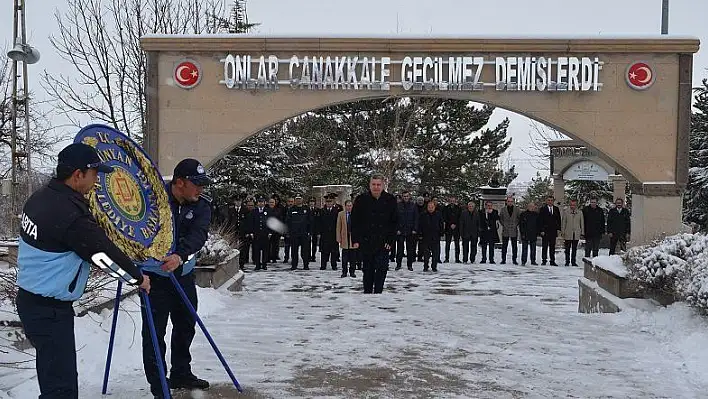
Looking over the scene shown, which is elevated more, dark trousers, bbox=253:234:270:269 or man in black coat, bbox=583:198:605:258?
man in black coat, bbox=583:198:605:258

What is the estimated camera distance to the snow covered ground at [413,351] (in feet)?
17.3

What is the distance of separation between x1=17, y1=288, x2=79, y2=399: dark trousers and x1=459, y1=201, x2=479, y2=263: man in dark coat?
1486cm

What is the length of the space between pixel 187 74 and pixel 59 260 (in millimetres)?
10483

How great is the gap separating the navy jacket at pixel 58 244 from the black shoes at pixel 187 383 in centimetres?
144

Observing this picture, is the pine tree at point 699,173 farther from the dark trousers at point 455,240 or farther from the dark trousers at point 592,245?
the dark trousers at point 455,240

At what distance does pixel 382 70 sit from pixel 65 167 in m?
10.3

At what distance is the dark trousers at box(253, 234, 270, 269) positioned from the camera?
1616 centimetres

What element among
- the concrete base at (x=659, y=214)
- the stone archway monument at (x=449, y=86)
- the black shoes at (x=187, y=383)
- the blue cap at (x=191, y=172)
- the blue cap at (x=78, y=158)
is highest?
the stone archway monument at (x=449, y=86)

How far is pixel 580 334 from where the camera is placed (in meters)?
7.34

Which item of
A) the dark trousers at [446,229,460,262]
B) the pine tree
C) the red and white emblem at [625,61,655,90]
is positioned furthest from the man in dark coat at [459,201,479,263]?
the pine tree

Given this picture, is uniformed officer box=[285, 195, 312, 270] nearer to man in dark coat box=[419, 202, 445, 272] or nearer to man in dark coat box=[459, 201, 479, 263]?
man in dark coat box=[419, 202, 445, 272]

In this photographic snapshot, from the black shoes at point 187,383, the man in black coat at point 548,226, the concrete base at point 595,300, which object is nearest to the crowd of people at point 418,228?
the man in black coat at point 548,226

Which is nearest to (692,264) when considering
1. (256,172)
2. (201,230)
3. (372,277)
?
(372,277)

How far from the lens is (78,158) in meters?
3.88
